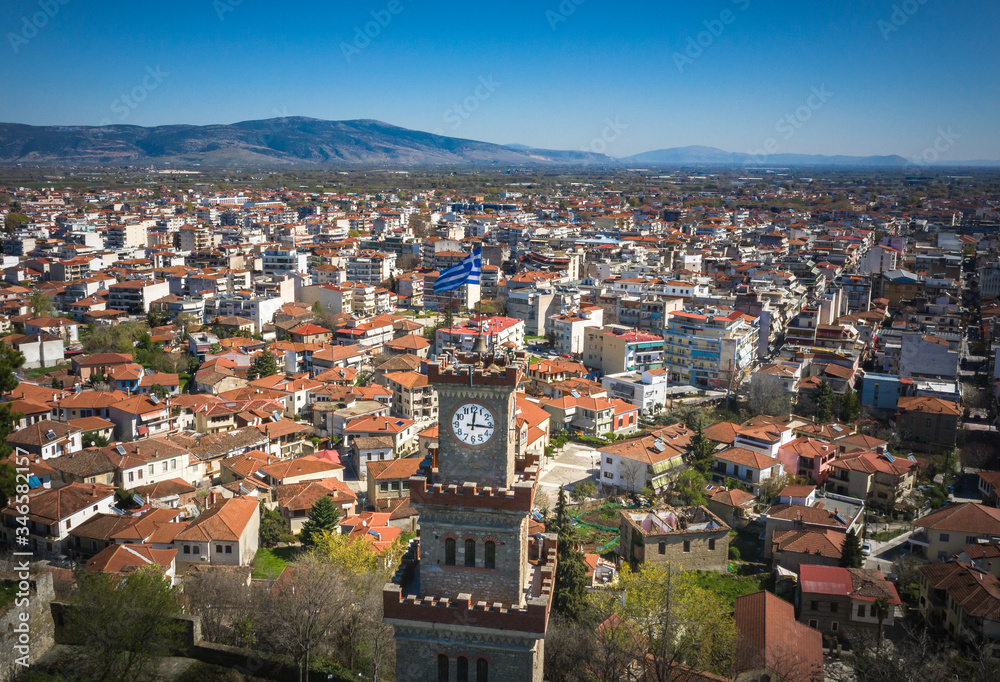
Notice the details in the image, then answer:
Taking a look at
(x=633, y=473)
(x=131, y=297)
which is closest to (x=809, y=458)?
(x=633, y=473)

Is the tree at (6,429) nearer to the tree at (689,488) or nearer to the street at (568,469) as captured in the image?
the street at (568,469)

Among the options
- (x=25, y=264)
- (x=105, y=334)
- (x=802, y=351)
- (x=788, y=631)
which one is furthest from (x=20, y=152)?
(x=788, y=631)

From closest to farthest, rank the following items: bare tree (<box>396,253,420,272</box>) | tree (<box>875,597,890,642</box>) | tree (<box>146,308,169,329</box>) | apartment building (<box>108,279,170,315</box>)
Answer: tree (<box>875,597,890,642</box>)
tree (<box>146,308,169,329</box>)
apartment building (<box>108,279,170,315</box>)
bare tree (<box>396,253,420,272</box>)

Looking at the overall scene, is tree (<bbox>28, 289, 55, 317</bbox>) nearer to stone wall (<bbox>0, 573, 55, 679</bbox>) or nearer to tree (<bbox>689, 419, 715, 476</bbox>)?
stone wall (<bbox>0, 573, 55, 679</bbox>)

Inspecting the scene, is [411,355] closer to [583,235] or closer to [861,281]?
[861,281]

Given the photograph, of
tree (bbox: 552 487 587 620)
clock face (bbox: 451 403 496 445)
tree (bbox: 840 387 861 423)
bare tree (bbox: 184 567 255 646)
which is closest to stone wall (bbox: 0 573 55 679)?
bare tree (bbox: 184 567 255 646)

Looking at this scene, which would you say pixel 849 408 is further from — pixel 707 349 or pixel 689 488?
pixel 689 488
